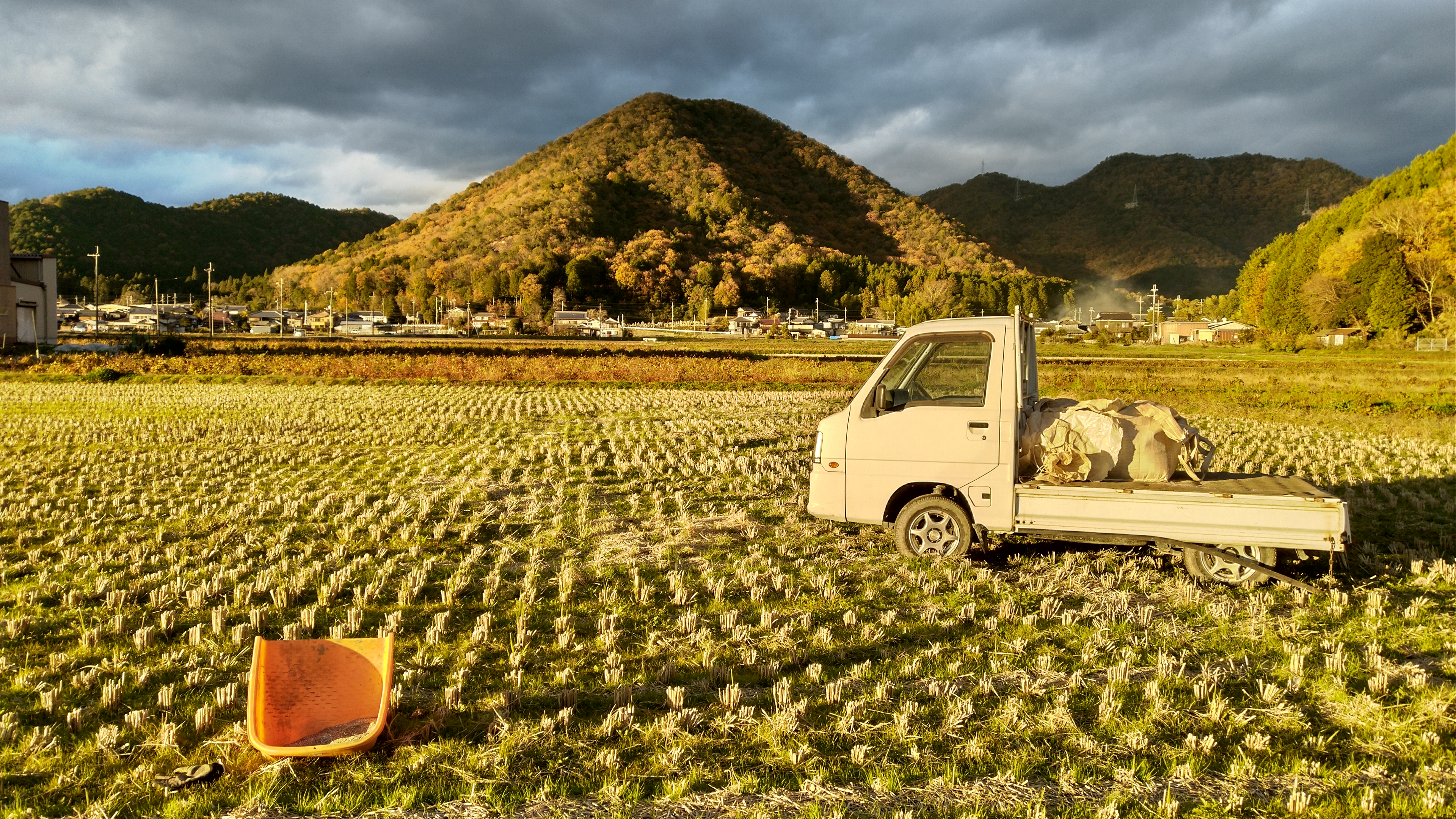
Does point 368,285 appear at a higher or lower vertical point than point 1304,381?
higher

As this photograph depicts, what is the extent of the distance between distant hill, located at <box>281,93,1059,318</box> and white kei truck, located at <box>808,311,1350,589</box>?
111980mm

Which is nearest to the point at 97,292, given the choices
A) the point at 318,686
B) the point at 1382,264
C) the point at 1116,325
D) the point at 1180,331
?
the point at 318,686

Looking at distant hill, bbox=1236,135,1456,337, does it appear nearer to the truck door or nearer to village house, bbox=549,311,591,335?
the truck door

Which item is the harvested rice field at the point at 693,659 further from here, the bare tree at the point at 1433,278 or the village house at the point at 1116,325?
the village house at the point at 1116,325

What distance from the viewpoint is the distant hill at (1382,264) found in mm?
61188

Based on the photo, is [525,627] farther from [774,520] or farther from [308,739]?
→ [774,520]

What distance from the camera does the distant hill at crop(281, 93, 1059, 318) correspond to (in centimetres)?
14200

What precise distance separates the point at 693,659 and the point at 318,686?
2300 mm

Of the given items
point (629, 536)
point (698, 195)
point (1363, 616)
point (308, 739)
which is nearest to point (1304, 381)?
point (1363, 616)

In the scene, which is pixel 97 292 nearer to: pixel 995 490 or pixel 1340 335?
pixel 995 490

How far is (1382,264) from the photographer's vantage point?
65.2 metres

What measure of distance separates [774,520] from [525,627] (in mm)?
4328

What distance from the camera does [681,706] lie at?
14.9 feet

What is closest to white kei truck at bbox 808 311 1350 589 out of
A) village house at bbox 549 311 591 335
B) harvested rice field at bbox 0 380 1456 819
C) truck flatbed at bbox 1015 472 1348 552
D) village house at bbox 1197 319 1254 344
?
truck flatbed at bbox 1015 472 1348 552
